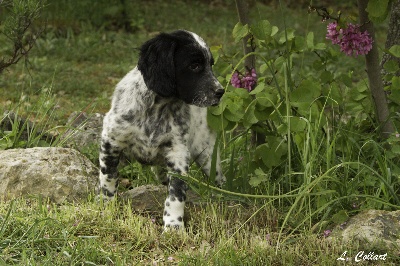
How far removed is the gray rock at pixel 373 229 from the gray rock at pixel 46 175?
173 cm

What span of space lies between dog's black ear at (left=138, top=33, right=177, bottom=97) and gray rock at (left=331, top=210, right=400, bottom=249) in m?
1.31

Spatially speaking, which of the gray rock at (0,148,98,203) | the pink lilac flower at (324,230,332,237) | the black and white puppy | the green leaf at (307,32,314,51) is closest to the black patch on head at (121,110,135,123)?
the black and white puppy

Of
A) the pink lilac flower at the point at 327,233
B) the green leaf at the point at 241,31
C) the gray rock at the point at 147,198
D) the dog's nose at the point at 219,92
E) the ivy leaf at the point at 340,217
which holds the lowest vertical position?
the gray rock at the point at 147,198

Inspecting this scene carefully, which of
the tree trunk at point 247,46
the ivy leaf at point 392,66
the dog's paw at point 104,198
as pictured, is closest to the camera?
the dog's paw at point 104,198

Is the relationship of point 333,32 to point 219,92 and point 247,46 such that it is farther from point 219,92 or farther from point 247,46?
point 219,92

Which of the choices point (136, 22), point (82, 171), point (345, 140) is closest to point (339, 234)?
point (345, 140)

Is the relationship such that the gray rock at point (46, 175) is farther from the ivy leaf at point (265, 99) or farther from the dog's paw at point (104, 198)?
the ivy leaf at point (265, 99)

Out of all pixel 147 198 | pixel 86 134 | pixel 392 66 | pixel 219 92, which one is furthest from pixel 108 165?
pixel 392 66

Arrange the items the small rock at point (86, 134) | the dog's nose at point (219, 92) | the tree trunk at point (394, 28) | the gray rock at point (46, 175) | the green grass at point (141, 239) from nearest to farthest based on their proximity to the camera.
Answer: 1. the green grass at point (141, 239)
2. the dog's nose at point (219, 92)
3. the gray rock at point (46, 175)
4. the tree trunk at point (394, 28)
5. the small rock at point (86, 134)

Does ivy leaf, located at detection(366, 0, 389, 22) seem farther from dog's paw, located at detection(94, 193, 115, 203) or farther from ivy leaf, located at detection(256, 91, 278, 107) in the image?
dog's paw, located at detection(94, 193, 115, 203)

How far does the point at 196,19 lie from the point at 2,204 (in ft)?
26.5

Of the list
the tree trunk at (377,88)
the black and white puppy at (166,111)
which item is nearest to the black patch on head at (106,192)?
the black and white puppy at (166,111)

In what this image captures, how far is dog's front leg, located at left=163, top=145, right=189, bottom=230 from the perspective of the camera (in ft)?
14.9

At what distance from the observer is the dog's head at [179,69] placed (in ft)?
14.8
